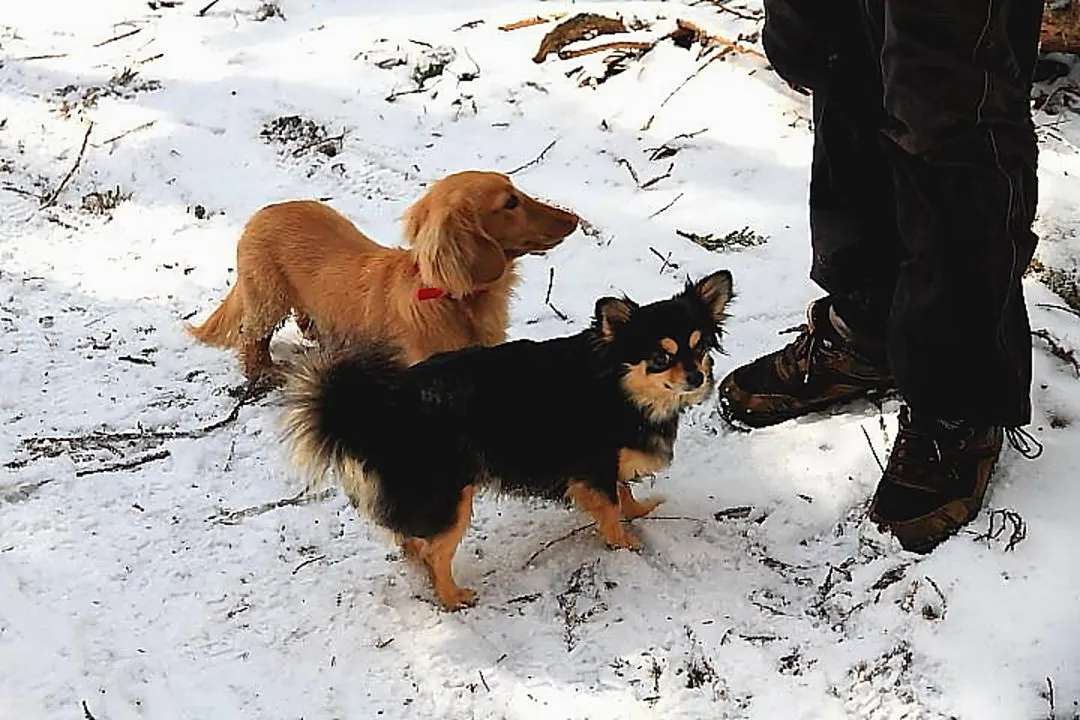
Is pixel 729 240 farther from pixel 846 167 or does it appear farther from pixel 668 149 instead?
pixel 846 167

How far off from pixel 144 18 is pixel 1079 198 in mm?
5751

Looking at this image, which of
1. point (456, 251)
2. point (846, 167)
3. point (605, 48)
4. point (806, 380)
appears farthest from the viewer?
point (605, 48)

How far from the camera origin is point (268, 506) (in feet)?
12.4

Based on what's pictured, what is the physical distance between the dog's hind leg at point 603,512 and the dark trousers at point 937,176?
85 cm

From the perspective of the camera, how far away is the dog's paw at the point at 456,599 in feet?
10.8

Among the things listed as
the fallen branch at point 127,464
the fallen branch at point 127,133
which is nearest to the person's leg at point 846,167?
the fallen branch at point 127,464

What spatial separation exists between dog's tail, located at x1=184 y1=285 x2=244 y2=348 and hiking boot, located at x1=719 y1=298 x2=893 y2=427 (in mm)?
1868

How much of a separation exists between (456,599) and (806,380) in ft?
4.05

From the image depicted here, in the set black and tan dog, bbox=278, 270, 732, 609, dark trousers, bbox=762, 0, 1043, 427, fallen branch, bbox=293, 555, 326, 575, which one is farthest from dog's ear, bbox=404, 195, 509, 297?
dark trousers, bbox=762, 0, 1043, 427

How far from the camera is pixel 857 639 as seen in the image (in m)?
2.94

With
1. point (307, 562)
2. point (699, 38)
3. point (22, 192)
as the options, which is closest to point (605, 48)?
point (699, 38)

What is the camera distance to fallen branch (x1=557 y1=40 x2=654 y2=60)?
20.7 feet

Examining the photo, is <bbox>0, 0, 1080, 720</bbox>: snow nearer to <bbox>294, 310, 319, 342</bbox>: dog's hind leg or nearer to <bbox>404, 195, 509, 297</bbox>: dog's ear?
<bbox>294, 310, 319, 342</bbox>: dog's hind leg

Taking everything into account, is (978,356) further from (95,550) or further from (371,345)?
(95,550)
